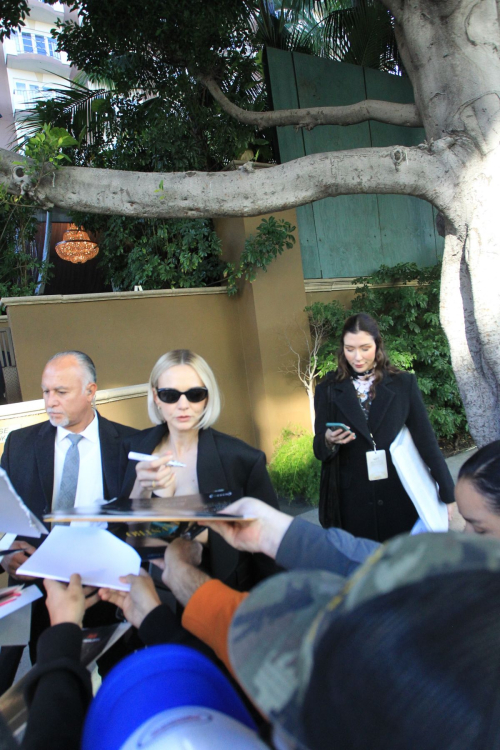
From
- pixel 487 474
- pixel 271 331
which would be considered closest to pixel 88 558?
pixel 487 474

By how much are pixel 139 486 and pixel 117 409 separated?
3686mm

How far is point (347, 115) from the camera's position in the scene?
4703 mm

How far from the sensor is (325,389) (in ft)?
9.75

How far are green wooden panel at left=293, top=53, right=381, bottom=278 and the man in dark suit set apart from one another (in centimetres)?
602

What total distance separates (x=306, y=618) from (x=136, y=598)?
776 mm

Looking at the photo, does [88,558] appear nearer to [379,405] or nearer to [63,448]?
[63,448]

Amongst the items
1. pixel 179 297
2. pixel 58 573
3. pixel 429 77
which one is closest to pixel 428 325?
pixel 179 297

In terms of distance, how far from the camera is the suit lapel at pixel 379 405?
9.20 feet

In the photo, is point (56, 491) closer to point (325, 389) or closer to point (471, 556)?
point (325, 389)

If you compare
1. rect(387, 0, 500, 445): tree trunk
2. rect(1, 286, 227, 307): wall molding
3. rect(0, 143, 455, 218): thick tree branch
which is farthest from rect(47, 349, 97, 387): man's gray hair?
rect(1, 286, 227, 307): wall molding

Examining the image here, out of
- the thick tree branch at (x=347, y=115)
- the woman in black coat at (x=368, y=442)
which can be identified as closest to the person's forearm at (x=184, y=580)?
the woman in black coat at (x=368, y=442)

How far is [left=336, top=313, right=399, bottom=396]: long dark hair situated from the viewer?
2.86 metres

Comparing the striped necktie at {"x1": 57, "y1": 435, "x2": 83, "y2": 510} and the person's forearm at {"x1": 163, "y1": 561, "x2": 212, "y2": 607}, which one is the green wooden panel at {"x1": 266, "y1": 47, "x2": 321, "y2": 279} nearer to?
the striped necktie at {"x1": 57, "y1": 435, "x2": 83, "y2": 510}

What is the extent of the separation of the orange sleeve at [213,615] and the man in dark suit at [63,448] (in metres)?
1.07
